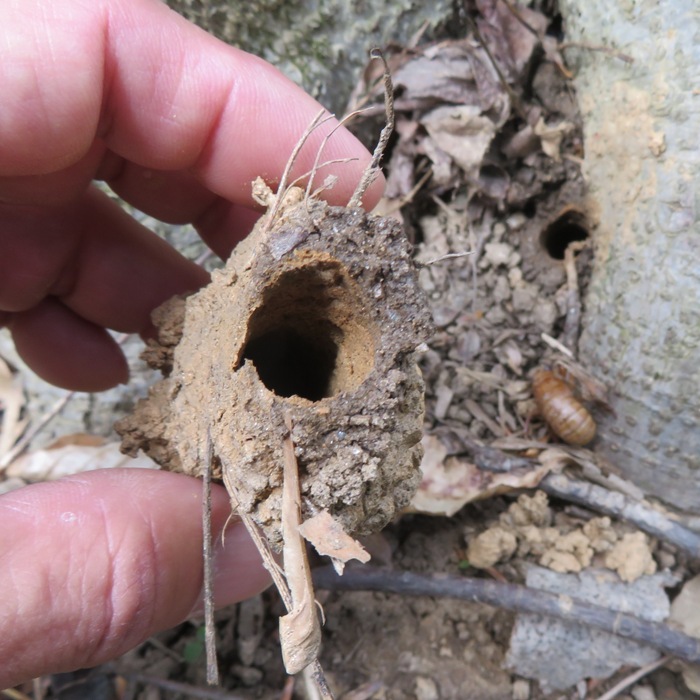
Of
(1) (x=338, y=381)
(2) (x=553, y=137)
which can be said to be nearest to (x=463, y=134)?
(2) (x=553, y=137)

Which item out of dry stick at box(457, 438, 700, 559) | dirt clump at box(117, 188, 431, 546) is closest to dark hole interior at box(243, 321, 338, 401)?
dirt clump at box(117, 188, 431, 546)

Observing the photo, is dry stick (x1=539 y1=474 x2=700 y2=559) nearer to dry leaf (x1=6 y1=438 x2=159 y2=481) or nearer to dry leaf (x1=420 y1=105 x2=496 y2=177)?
dry leaf (x1=420 y1=105 x2=496 y2=177)

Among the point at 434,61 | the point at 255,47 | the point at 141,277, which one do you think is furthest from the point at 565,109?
the point at 141,277

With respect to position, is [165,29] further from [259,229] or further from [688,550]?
[688,550]

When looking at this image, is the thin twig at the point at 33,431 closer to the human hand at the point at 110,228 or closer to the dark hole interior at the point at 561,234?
the human hand at the point at 110,228

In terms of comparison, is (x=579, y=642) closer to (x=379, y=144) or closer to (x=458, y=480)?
(x=458, y=480)

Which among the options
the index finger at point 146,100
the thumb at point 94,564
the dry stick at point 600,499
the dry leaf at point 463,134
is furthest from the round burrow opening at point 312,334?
the dry leaf at point 463,134
